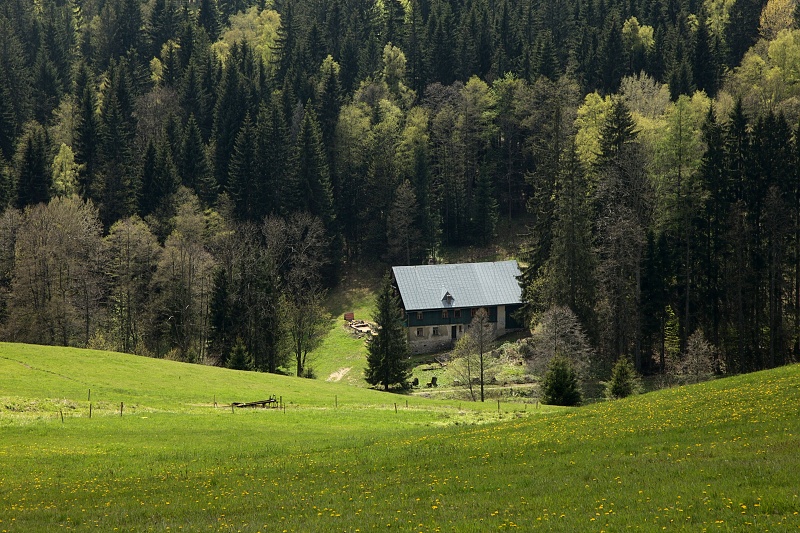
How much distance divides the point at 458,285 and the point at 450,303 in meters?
2.90

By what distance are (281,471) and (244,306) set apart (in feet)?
187

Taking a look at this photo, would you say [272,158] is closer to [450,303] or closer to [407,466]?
[450,303]

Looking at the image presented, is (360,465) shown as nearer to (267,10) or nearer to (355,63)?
(355,63)

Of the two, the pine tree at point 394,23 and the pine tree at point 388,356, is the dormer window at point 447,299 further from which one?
the pine tree at point 394,23

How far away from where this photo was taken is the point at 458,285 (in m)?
100

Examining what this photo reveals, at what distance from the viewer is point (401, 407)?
5825 centimetres

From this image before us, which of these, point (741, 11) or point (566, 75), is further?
point (741, 11)

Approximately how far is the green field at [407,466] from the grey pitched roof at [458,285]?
145 ft

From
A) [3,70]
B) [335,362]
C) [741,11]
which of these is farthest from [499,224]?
[3,70]

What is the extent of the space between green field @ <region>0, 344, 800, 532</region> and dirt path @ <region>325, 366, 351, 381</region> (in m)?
34.9

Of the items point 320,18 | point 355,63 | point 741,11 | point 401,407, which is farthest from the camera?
point 320,18

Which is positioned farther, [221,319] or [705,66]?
[705,66]

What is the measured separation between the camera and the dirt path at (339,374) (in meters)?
88.6

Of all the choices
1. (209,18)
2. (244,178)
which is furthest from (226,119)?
(209,18)
